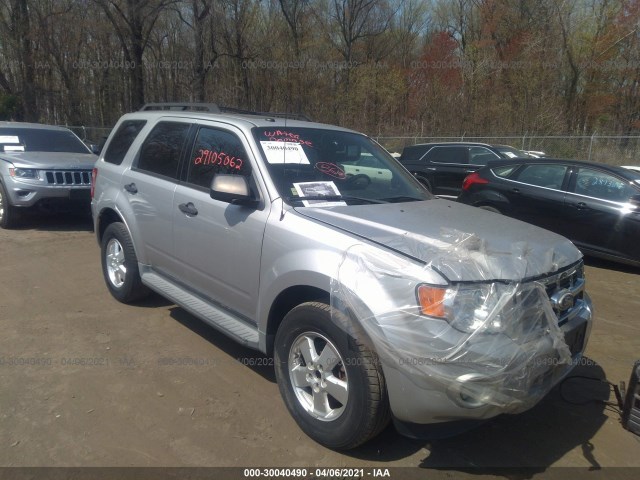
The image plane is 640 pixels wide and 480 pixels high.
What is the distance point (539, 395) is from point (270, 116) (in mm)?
3201

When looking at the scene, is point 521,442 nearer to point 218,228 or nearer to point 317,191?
point 317,191

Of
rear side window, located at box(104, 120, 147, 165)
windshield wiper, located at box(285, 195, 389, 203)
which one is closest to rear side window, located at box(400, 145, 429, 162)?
rear side window, located at box(104, 120, 147, 165)

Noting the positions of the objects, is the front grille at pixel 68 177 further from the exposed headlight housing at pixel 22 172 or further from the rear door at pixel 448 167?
the rear door at pixel 448 167

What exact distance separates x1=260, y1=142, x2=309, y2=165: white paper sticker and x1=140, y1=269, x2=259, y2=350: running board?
118 cm

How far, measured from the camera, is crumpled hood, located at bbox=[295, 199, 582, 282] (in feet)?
8.86

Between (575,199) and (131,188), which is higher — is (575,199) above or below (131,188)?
below

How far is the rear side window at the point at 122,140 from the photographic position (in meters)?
5.16

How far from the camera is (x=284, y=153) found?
12.5 ft

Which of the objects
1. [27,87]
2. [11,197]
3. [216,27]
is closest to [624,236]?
[11,197]

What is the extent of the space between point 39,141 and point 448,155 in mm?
8695

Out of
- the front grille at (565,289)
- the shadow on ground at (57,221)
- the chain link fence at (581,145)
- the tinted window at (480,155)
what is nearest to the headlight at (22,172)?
the shadow on ground at (57,221)

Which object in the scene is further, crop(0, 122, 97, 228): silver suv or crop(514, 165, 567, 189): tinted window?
crop(0, 122, 97, 228): silver suv

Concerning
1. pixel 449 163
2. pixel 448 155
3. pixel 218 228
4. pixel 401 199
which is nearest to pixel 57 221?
pixel 218 228

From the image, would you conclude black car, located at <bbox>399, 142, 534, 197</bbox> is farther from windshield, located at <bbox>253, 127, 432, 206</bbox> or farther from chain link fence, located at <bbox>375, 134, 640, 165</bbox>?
chain link fence, located at <bbox>375, 134, 640, 165</bbox>
